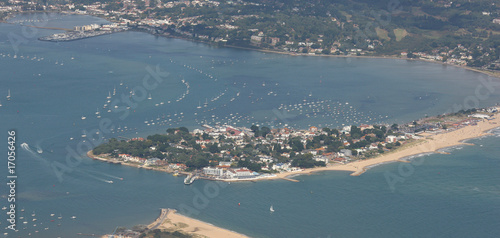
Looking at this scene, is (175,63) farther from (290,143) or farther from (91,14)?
(91,14)

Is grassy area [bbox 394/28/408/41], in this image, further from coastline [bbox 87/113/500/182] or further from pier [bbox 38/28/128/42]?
pier [bbox 38/28/128/42]

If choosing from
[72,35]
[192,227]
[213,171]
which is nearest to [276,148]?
[213,171]

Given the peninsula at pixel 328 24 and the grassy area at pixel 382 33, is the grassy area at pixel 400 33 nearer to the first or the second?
the peninsula at pixel 328 24

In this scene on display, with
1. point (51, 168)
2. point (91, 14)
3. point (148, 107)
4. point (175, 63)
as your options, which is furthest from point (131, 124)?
point (91, 14)

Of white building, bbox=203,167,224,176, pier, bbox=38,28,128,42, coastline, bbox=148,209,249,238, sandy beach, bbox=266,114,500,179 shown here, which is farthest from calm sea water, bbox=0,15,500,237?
pier, bbox=38,28,128,42

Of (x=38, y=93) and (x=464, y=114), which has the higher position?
(x=464, y=114)
